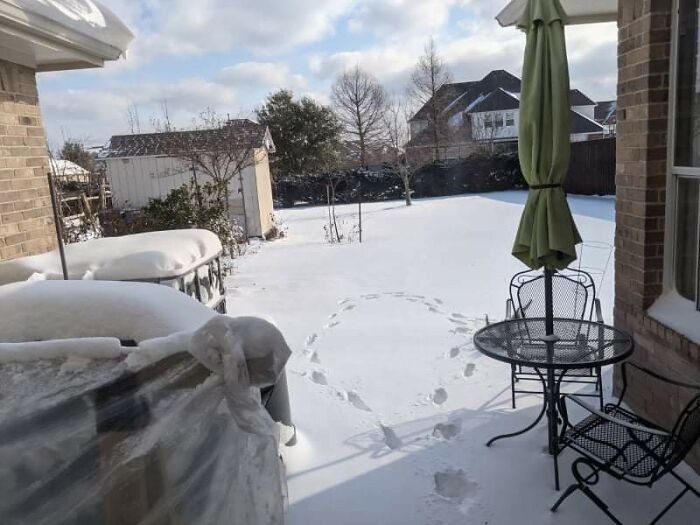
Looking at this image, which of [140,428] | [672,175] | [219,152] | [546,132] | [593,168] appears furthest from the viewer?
[593,168]

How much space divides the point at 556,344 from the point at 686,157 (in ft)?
4.18

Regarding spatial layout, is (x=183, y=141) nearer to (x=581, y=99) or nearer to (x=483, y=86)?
(x=483, y=86)

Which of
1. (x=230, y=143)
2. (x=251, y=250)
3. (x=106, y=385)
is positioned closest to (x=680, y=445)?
(x=106, y=385)

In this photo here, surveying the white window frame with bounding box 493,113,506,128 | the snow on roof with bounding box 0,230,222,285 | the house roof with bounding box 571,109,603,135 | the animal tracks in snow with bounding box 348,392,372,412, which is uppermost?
the white window frame with bounding box 493,113,506,128

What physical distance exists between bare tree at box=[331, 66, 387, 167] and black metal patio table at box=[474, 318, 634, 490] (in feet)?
96.9

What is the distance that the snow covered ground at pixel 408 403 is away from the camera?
2762 millimetres

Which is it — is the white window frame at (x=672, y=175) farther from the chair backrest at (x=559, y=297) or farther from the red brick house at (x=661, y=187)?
the chair backrest at (x=559, y=297)

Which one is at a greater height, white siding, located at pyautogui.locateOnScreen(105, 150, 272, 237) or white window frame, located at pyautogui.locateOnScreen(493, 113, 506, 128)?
white window frame, located at pyautogui.locateOnScreen(493, 113, 506, 128)

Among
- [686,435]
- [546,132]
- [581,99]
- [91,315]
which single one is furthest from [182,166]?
[581,99]

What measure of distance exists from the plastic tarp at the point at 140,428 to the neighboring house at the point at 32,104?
266 cm

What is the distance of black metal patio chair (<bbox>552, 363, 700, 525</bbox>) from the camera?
2.25 meters

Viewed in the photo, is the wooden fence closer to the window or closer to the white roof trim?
the white roof trim

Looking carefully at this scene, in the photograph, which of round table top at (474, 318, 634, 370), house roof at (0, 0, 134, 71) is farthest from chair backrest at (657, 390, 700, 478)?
house roof at (0, 0, 134, 71)

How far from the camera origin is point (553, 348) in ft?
10.4
